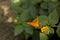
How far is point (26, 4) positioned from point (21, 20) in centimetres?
16

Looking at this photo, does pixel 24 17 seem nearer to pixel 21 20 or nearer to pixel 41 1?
pixel 21 20

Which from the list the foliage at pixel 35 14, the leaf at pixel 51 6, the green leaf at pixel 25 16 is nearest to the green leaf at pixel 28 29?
the foliage at pixel 35 14

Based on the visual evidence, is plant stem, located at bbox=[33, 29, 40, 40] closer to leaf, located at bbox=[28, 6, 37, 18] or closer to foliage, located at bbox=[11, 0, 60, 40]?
foliage, located at bbox=[11, 0, 60, 40]

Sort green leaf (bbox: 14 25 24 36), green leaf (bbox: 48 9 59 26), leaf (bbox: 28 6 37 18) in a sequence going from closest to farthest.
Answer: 1. green leaf (bbox: 48 9 59 26)
2. green leaf (bbox: 14 25 24 36)
3. leaf (bbox: 28 6 37 18)

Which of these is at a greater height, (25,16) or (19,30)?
(25,16)

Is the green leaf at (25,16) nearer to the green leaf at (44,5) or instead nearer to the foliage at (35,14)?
the foliage at (35,14)

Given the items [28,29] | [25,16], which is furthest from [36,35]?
[25,16]

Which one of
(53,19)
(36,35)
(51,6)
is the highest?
(51,6)

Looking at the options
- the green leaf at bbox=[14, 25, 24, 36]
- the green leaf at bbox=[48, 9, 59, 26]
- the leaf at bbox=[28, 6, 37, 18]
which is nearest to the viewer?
the green leaf at bbox=[48, 9, 59, 26]

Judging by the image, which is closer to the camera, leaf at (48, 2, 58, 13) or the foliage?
the foliage

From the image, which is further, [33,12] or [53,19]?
[33,12]

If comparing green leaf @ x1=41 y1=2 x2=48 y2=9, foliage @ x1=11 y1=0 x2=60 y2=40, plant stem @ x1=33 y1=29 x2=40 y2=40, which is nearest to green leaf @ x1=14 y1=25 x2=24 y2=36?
foliage @ x1=11 y1=0 x2=60 y2=40

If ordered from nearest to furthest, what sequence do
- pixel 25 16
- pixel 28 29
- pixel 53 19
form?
pixel 53 19, pixel 28 29, pixel 25 16

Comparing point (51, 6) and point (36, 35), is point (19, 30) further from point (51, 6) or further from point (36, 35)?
point (51, 6)
